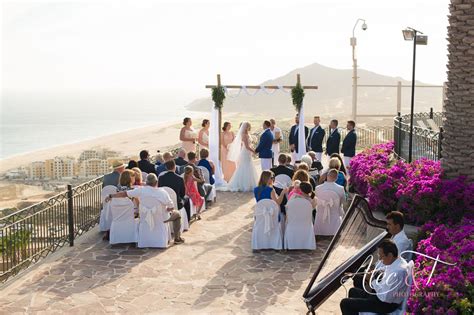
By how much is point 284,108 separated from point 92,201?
14082 cm

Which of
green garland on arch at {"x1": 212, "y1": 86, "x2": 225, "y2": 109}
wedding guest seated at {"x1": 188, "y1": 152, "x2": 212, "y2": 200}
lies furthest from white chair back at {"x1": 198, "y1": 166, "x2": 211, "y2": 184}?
green garland on arch at {"x1": 212, "y1": 86, "x2": 225, "y2": 109}

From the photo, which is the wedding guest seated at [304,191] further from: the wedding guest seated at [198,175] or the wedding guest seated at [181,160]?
the wedding guest seated at [181,160]

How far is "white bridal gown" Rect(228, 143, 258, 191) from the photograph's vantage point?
16.6 meters

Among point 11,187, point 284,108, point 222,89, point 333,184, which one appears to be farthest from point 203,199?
point 284,108

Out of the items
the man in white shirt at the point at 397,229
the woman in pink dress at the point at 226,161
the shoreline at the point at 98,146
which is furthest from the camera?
the shoreline at the point at 98,146

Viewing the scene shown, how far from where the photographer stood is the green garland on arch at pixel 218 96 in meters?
17.2

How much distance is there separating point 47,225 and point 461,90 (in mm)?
7870

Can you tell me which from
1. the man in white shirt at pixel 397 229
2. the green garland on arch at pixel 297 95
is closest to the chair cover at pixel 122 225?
the man in white shirt at pixel 397 229

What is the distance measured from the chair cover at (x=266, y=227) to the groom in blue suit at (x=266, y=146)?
216 inches

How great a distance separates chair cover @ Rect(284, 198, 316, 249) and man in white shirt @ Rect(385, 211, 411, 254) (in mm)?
3266

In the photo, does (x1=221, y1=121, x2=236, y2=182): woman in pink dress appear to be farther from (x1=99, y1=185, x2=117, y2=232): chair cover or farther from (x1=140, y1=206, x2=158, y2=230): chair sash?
(x1=140, y1=206, x2=158, y2=230): chair sash

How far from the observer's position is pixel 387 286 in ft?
21.3

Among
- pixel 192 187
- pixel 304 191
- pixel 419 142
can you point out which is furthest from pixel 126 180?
pixel 419 142

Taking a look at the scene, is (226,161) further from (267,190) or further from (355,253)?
(355,253)
